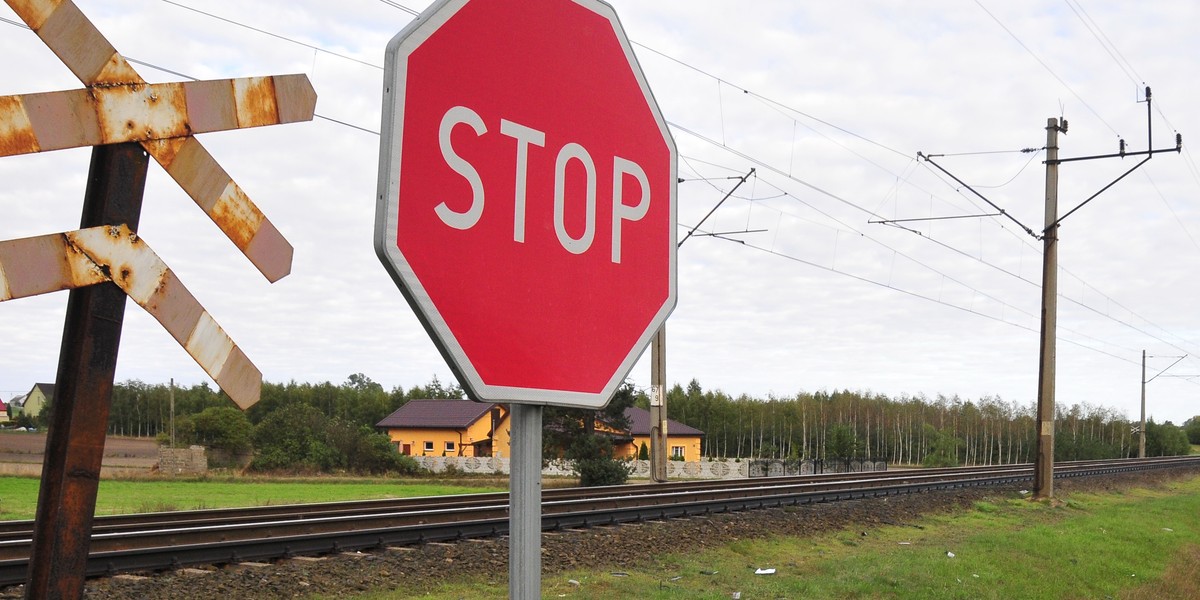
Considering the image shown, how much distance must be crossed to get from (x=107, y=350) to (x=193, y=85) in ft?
1.61

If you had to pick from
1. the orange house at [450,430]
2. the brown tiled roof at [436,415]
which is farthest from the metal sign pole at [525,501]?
the brown tiled roof at [436,415]

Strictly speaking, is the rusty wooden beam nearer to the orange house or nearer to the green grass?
the green grass

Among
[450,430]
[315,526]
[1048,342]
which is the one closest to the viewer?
[315,526]

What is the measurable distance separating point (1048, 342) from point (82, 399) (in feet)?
95.9

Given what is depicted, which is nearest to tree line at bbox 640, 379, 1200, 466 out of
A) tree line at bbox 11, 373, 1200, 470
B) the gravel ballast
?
tree line at bbox 11, 373, 1200, 470

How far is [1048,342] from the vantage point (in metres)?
27.7

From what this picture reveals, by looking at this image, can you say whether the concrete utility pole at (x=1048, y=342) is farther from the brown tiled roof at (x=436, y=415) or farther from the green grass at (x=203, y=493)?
the brown tiled roof at (x=436, y=415)

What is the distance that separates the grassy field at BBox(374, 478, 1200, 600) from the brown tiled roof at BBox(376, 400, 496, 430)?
43967 millimetres

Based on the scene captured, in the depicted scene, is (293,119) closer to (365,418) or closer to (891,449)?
(365,418)

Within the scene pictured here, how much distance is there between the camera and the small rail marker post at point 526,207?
1561mm

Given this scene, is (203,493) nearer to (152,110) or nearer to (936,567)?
(936,567)

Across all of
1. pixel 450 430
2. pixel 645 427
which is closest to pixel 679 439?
pixel 645 427

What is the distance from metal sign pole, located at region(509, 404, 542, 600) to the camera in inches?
67.0

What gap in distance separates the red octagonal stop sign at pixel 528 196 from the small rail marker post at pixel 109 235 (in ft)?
1.19
